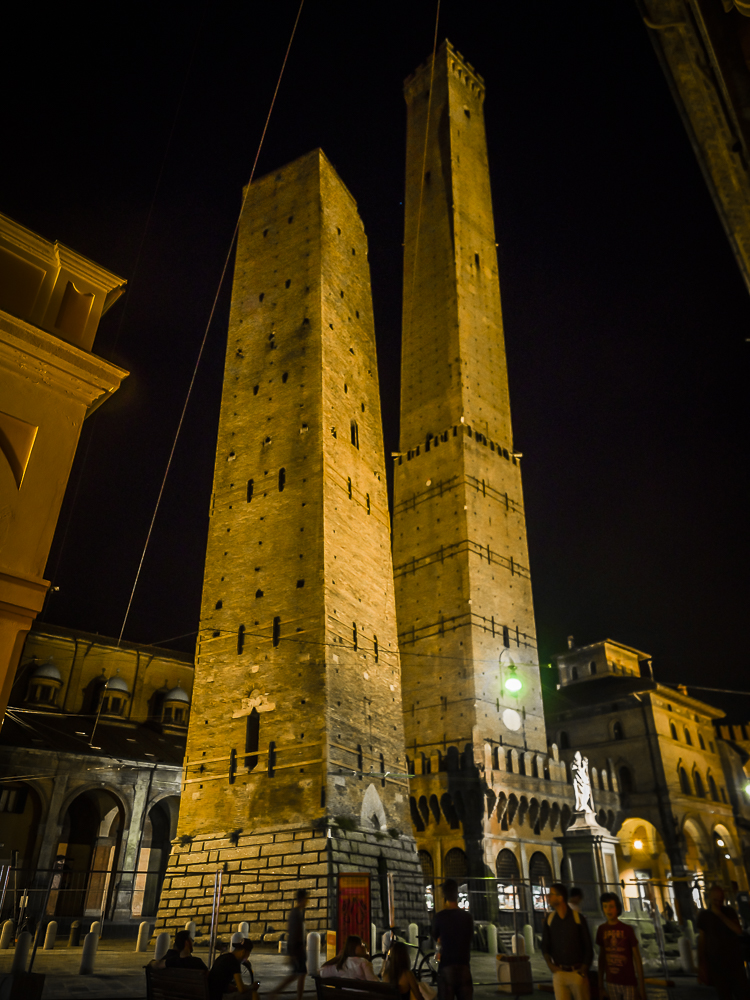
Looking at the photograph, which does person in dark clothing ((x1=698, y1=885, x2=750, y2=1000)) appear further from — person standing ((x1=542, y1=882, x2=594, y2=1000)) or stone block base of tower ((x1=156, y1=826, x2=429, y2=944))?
stone block base of tower ((x1=156, y1=826, x2=429, y2=944))

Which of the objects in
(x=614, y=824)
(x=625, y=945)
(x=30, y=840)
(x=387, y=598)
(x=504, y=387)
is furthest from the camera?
(x=504, y=387)

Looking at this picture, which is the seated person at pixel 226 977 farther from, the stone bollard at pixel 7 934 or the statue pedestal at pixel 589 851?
the statue pedestal at pixel 589 851

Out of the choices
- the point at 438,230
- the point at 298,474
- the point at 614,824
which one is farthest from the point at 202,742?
the point at 438,230

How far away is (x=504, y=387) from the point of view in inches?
1193

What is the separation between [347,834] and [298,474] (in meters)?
7.71

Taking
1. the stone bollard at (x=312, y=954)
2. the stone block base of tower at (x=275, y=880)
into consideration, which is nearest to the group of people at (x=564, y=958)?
the stone bollard at (x=312, y=954)

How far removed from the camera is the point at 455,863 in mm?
21078

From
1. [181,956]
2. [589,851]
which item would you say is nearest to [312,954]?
[181,956]

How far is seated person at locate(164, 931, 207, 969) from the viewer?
17.2 feet

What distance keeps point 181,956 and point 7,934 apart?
7.44 metres

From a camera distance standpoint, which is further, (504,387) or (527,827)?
(504,387)

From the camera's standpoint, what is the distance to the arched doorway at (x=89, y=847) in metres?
21.2

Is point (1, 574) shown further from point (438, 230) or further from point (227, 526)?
point (438, 230)

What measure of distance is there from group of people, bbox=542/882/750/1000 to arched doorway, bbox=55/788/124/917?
19.7 m
